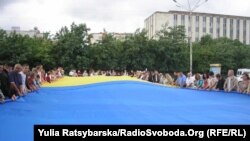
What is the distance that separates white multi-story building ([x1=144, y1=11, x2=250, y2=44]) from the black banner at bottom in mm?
91383

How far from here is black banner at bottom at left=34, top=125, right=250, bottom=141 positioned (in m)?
5.84

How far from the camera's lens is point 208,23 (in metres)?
108

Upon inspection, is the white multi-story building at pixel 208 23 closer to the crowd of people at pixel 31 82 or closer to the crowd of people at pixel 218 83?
the crowd of people at pixel 218 83

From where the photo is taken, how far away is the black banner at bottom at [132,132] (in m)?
5.84

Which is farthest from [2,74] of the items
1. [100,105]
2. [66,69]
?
[66,69]

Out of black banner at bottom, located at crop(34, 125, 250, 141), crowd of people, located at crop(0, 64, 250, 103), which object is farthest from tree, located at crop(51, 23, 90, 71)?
black banner at bottom, located at crop(34, 125, 250, 141)

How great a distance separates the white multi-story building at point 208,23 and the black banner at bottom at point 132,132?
91383 mm

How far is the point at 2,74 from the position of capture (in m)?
13.9

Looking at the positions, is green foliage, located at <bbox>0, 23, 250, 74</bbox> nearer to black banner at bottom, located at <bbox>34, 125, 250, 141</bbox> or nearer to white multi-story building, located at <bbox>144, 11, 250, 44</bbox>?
black banner at bottom, located at <bbox>34, 125, 250, 141</bbox>

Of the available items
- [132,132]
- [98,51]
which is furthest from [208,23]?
[132,132]

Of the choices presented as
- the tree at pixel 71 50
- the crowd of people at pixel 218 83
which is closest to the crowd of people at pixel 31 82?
the crowd of people at pixel 218 83

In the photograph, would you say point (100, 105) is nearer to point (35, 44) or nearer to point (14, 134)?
point (14, 134)

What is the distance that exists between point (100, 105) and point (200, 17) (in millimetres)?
95971

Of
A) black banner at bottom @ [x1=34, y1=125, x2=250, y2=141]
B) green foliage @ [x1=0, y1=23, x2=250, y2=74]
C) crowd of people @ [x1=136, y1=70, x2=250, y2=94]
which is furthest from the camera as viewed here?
green foliage @ [x1=0, y1=23, x2=250, y2=74]
